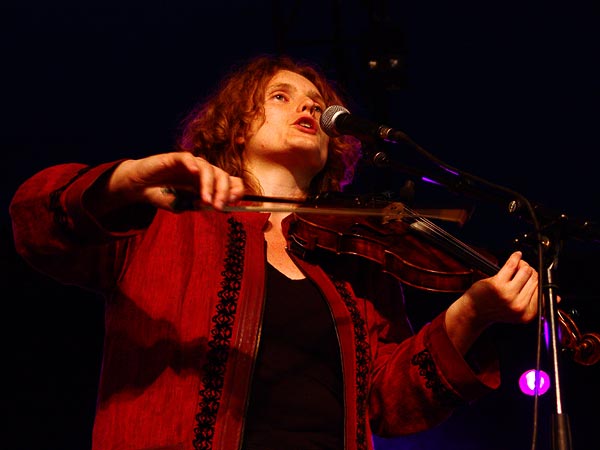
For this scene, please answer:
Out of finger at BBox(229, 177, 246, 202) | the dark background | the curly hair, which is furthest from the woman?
the dark background

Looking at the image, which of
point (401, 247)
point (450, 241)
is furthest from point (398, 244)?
point (450, 241)

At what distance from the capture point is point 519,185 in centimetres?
422

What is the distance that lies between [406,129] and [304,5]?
0.98 m

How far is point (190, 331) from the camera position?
1.43 meters

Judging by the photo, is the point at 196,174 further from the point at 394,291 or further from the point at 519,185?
the point at 519,185

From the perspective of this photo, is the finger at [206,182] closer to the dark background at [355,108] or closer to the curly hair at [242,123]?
the curly hair at [242,123]

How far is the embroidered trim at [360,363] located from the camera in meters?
1.55

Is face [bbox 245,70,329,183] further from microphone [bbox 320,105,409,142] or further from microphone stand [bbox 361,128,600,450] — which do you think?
microphone stand [bbox 361,128,600,450]

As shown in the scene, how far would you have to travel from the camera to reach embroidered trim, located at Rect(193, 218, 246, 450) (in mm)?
1336

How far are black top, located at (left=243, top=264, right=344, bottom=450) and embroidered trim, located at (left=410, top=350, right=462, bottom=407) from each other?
22 cm

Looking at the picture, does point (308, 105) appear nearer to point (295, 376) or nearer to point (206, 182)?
point (295, 376)

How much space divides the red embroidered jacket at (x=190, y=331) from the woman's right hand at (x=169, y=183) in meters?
0.04

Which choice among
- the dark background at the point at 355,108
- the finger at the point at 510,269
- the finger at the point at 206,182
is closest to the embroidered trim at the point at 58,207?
the finger at the point at 206,182

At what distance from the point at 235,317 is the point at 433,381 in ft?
1.68
